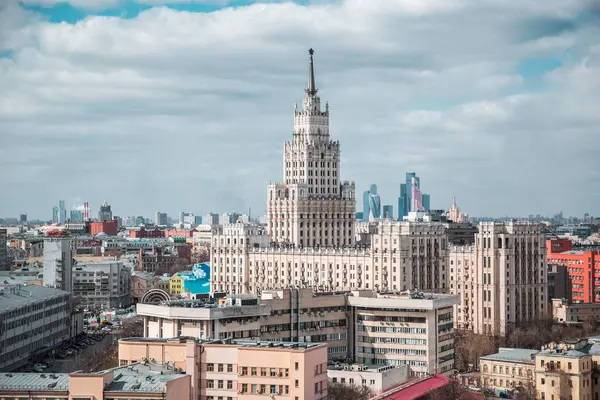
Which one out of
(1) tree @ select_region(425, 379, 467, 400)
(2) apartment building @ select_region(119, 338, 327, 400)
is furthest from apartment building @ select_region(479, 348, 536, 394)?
(2) apartment building @ select_region(119, 338, 327, 400)

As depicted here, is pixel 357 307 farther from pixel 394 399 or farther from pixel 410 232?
pixel 410 232

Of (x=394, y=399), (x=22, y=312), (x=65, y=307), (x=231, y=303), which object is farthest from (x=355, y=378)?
(x=65, y=307)

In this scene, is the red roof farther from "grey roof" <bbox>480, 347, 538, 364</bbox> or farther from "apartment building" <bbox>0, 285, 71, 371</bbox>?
"apartment building" <bbox>0, 285, 71, 371</bbox>

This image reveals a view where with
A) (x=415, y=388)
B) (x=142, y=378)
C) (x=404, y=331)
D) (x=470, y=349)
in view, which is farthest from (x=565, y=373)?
(x=142, y=378)

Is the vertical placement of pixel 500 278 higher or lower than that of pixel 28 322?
higher

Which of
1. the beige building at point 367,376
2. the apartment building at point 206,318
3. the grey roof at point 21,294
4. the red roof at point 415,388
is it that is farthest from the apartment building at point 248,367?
the grey roof at point 21,294

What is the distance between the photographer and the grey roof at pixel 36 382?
105m

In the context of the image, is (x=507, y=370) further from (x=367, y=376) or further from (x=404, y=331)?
(x=367, y=376)

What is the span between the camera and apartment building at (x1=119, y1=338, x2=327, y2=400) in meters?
108

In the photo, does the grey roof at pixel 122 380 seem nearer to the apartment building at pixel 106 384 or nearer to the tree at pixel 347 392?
the apartment building at pixel 106 384

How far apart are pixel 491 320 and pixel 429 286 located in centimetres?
1087

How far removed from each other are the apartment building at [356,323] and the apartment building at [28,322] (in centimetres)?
3634

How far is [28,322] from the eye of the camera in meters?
177

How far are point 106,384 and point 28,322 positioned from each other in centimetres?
7748
